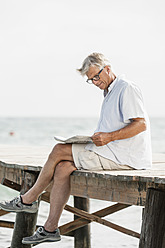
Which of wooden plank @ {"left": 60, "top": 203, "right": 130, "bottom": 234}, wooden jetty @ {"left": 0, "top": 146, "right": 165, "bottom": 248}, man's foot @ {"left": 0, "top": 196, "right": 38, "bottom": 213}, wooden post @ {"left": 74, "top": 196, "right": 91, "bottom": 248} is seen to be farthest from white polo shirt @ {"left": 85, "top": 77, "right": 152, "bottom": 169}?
wooden post @ {"left": 74, "top": 196, "right": 91, "bottom": 248}

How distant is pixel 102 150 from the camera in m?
3.65

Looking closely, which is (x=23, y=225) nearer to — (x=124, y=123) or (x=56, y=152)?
(x=56, y=152)

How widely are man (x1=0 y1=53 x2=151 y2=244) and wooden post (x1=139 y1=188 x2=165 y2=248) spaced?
0.41 metres

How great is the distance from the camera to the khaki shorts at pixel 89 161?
3.59 m

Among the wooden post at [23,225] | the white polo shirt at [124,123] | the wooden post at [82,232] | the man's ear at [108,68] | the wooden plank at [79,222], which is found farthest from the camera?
the wooden post at [82,232]

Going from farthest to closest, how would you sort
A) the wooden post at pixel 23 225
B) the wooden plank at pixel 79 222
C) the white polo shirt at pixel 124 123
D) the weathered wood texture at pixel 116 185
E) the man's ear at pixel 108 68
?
the wooden plank at pixel 79 222, the wooden post at pixel 23 225, the man's ear at pixel 108 68, the white polo shirt at pixel 124 123, the weathered wood texture at pixel 116 185

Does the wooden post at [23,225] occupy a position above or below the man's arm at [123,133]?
below

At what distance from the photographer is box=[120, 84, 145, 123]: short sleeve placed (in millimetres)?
3604

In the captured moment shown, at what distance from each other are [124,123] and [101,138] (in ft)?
0.78

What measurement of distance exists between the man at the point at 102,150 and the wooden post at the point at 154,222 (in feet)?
1.36

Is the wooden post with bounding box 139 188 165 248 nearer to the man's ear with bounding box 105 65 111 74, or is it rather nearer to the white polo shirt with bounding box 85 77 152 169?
the white polo shirt with bounding box 85 77 152 169

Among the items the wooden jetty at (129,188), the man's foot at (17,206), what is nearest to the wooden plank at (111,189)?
the wooden jetty at (129,188)

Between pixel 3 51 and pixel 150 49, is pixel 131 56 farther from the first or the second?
pixel 3 51

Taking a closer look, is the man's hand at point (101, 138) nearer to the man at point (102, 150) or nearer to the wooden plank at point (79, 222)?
the man at point (102, 150)
